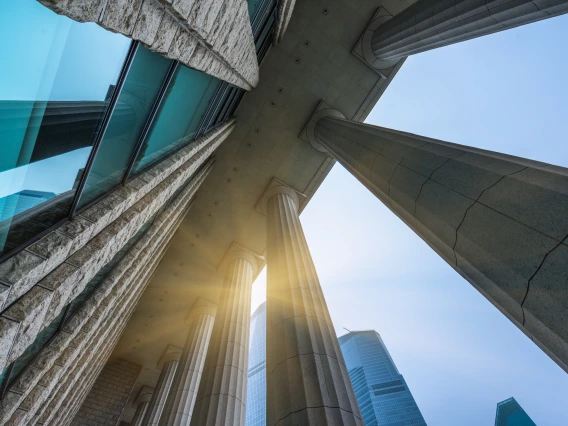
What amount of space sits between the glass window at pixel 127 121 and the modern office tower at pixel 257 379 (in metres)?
124

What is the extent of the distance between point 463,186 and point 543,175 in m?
1.08

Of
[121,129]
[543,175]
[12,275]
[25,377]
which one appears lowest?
[25,377]

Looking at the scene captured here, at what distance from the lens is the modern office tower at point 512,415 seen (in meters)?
131

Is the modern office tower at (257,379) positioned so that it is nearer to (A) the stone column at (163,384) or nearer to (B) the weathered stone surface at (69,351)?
(A) the stone column at (163,384)

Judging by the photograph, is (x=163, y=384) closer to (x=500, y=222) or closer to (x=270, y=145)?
(x=270, y=145)

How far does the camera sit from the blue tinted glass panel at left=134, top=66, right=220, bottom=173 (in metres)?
6.68

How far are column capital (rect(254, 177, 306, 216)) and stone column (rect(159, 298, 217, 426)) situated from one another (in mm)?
8486

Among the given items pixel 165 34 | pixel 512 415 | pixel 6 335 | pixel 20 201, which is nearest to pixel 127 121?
pixel 165 34

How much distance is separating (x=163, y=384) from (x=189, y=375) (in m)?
6.40

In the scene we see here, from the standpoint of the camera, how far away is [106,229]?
5211 millimetres

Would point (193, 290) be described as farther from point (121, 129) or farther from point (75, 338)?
point (121, 129)

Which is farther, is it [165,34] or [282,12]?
[282,12]

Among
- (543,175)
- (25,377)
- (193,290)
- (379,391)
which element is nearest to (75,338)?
(25,377)

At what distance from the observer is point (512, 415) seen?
13725 centimetres
